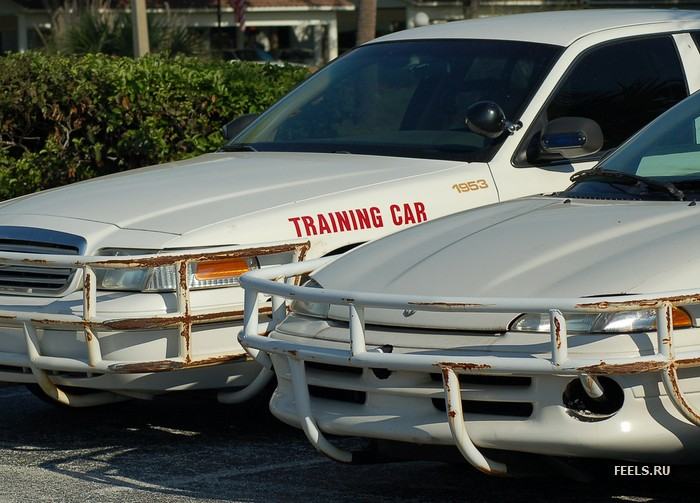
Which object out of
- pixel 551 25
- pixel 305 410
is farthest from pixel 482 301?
pixel 551 25

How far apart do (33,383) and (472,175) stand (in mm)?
2067

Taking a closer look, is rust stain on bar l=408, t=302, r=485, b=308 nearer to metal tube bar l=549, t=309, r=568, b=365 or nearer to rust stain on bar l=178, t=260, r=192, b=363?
metal tube bar l=549, t=309, r=568, b=365

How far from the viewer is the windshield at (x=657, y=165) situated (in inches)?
202

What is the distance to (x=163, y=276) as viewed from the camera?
5.66 metres

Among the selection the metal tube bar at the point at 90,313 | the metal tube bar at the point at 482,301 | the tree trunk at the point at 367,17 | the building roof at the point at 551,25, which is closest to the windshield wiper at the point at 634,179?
the metal tube bar at the point at 482,301

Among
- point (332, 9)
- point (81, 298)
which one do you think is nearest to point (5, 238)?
point (81, 298)

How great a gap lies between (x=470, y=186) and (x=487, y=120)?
0.98 ft

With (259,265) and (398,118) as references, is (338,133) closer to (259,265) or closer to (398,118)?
(398,118)

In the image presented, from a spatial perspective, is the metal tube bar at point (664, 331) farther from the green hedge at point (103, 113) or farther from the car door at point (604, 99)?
Answer: the green hedge at point (103, 113)

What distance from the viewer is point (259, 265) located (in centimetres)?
577

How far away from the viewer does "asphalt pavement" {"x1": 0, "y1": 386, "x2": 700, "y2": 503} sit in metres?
5.11

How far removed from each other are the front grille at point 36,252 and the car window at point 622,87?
7.43 ft

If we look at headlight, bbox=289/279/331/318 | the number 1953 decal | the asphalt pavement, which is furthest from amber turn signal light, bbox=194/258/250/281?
the number 1953 decal

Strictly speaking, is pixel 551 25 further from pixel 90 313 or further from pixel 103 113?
pixel 103 113
